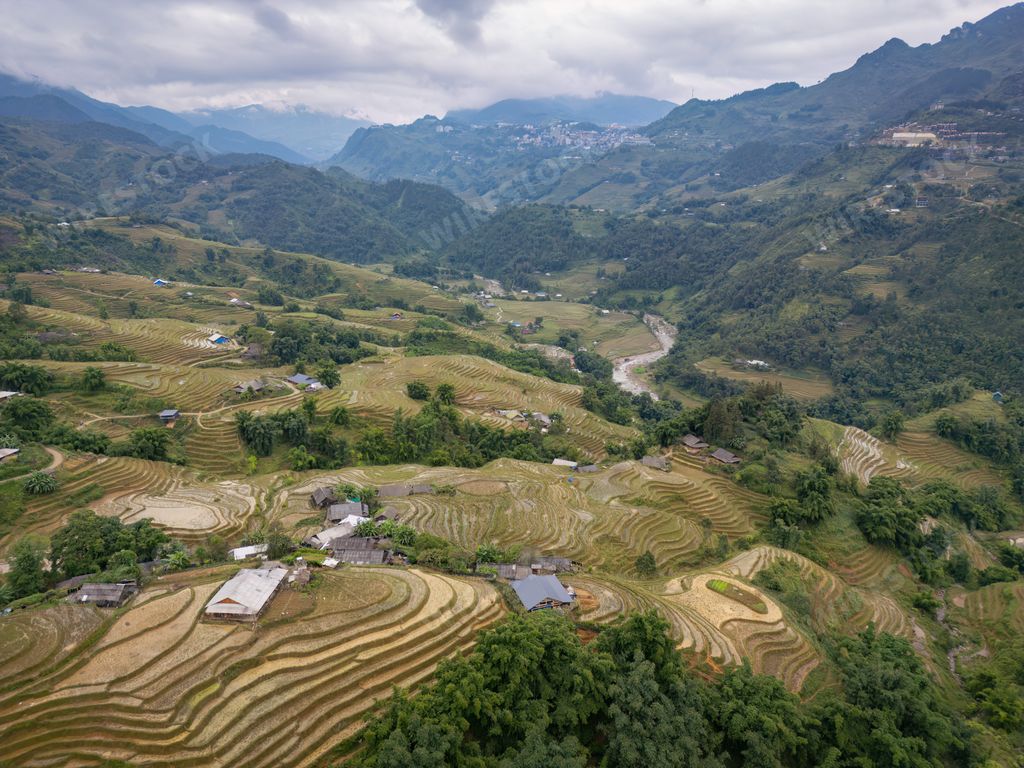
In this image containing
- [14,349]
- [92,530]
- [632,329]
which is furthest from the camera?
[632,329]

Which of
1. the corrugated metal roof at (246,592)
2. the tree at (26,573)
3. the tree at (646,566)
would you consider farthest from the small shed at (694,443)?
the tree at (26,573)

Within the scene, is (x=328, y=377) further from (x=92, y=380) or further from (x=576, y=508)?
(x=576, y=508)

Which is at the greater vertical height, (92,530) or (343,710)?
(92,530)

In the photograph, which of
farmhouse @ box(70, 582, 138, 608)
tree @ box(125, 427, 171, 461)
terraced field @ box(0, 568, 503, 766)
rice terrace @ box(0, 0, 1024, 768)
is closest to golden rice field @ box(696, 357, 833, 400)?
rice terrace @ box(0, 0, 1024, 768)

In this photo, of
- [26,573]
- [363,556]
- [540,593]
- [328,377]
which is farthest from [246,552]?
[328,377]

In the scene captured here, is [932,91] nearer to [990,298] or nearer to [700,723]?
[990,298]

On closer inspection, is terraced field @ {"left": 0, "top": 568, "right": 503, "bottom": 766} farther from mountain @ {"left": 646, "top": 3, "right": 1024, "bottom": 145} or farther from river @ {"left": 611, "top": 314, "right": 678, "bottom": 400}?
mountain @ {"left": 646, "top": 3, "right": 1024, "bottom": 145}

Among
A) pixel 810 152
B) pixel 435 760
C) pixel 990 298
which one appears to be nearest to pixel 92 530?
pixel 435 760

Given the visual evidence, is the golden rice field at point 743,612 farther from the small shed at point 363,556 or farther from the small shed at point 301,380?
the small shed at point 301,380
